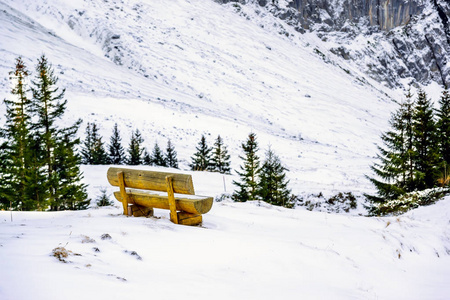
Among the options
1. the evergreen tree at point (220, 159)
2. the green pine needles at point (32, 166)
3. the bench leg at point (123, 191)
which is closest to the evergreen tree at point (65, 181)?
the green pine needles at point (32, 166)

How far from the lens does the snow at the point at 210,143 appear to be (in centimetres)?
348

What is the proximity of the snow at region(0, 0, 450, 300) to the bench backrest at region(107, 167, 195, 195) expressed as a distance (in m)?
0.64

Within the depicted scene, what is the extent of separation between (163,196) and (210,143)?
3456 cm

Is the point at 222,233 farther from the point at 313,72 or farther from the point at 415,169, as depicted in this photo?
the point at 313,72

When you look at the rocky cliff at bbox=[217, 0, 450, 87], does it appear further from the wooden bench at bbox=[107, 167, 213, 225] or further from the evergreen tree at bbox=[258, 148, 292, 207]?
the wooden bench at bbox=[107, 167, 213, 225]

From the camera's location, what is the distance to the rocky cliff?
13138 cm

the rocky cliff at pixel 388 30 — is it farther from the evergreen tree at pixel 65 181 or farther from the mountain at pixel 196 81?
the evergreen tree at pixel 65 181

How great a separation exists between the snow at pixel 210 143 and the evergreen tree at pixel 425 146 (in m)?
4.03

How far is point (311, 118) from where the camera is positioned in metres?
55.2

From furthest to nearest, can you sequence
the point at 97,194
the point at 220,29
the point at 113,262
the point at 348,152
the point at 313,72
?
1. the point at 220,29
2. the point at 313,72
3. the point at 348,152
4. the point at 97,194
5. the point at 113,262

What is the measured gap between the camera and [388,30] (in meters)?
147

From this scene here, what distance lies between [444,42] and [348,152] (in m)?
146

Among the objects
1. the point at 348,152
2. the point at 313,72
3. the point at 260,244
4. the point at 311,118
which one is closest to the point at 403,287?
the point at 260,244

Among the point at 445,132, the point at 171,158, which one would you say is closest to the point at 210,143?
the point at 171,158
